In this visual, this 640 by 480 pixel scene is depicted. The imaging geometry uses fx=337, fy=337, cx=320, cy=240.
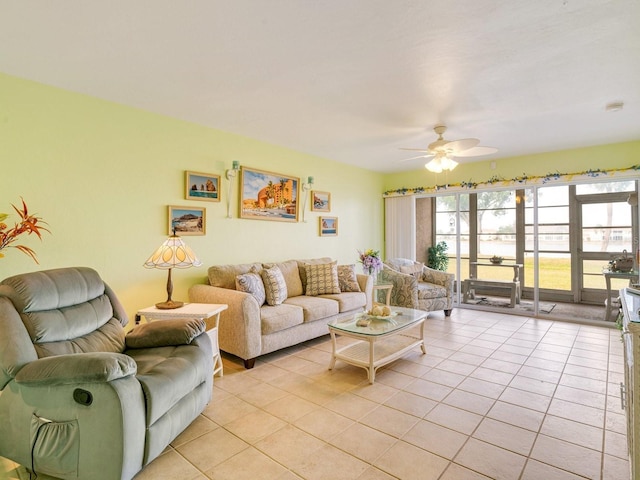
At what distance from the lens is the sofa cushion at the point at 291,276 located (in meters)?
4.30

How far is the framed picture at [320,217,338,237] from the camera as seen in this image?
5467mm

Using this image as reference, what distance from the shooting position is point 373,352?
298 cm

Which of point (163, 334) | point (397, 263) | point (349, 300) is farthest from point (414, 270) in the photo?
point (163, 334)

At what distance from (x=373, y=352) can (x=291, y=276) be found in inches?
68.2

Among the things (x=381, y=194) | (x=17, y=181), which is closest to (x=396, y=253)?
(x=381, y=194)

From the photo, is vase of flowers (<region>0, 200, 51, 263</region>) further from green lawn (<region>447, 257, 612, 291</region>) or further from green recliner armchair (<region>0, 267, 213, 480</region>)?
green lawn (<region>447, 257, 612, 291</region>)

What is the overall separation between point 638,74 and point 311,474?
3715 mm

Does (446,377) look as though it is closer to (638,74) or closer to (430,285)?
(430,285)

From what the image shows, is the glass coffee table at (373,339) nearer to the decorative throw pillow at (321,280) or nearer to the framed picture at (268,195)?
the decorative throw pillow at (321,280)

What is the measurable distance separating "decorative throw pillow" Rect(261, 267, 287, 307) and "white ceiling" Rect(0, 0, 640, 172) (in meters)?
1.71

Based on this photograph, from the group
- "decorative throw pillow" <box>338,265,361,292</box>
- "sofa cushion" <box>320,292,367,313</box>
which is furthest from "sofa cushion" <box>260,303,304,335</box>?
"decorative throw pillow" <box>338,265,361,292</box>

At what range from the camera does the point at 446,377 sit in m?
3.01

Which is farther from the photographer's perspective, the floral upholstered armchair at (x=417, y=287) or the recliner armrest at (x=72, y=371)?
the floral upholstered armchair at (x=417, y=287)

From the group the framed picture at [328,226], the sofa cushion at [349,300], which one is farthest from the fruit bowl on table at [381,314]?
the framed picture at [328,226]
